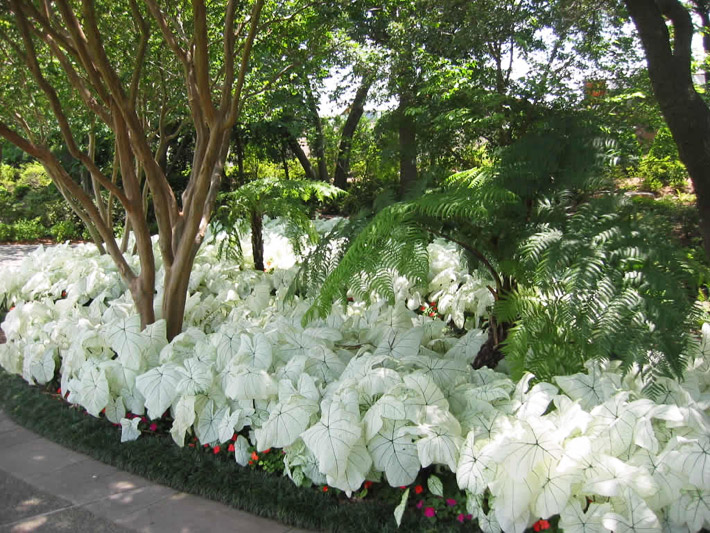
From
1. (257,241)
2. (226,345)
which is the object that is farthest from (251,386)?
(257,241)

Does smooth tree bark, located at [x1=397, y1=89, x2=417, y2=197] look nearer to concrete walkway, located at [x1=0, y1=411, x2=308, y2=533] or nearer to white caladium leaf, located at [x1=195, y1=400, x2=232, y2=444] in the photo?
white caladium leaf, located at [x1=195, y1=400, x2=232, y2=444]

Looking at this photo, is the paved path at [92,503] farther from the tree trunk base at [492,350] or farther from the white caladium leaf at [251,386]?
the tree trunk base at [492,350]

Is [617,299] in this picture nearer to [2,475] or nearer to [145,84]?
[2,475]

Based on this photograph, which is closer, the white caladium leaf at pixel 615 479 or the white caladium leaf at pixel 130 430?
the white caladium leaf at pixel 615 479

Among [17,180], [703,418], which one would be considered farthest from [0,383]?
[17,180]

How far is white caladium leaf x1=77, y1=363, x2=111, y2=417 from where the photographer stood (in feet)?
11.8

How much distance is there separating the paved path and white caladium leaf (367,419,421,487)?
0.50 m

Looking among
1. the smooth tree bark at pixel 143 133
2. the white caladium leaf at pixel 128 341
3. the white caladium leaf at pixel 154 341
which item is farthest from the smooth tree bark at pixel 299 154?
the white caladium leaf at pixel 128 341

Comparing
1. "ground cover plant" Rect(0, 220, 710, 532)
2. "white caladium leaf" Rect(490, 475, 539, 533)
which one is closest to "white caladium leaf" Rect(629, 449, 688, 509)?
"ground cover plant" Rect(0, 220, 710, 532)

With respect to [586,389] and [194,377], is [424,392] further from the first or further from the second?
[194,377]

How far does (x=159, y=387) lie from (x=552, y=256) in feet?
7.44

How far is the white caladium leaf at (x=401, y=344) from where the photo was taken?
357 cm

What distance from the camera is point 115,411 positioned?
368cm

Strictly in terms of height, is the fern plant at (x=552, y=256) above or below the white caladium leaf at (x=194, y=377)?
above
